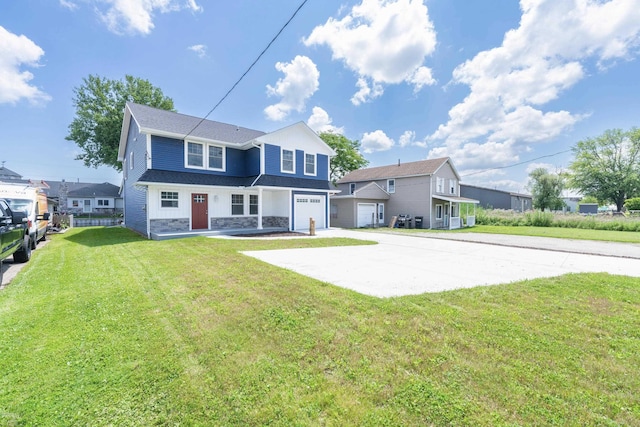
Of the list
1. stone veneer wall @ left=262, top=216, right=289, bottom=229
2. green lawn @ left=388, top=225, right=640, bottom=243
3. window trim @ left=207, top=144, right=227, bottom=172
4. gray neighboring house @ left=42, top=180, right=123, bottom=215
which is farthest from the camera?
gray neighboring house @ left=42, top=180, right=123, bottom=215

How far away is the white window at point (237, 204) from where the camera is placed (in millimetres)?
15891

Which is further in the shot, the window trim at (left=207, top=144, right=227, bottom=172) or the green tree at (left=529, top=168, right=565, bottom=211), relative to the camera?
the green tree at (left=529, top=168, right=565, bottom=211)

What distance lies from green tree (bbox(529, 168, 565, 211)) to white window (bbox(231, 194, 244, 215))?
133 feet

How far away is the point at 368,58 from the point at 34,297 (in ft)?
49.2

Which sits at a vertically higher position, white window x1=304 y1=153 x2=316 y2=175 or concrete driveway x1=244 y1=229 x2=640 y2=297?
white window x1=304 y1=153 x2=316 y2=175

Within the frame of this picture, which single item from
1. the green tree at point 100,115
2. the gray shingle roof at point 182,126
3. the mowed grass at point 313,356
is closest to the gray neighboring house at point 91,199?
the green tree at point 100,115

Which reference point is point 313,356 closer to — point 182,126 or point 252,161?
point 252,161

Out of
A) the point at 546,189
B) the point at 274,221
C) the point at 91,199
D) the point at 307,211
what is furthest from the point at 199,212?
the point at 546,189

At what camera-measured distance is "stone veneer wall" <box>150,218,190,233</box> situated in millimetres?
13266

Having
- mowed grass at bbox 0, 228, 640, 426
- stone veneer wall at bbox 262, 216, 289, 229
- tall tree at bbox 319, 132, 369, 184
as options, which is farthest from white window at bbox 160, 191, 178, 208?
tall tree at bbox 319, 132, 369, 184

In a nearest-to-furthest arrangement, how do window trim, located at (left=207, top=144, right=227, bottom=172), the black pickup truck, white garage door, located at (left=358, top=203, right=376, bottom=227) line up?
the black pickup truck, window trim, located at (left=207, top=144, right=227, bottom=172), white garage door, located at (left=358, top=203, right=376, bottom=227)

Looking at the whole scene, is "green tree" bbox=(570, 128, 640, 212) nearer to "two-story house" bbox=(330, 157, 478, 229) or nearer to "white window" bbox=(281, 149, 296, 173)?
"two-story house" bbox=(330, 157, 478, 229)

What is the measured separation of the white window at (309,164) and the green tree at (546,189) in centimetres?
3559

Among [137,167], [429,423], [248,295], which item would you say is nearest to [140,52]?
[137,167]
